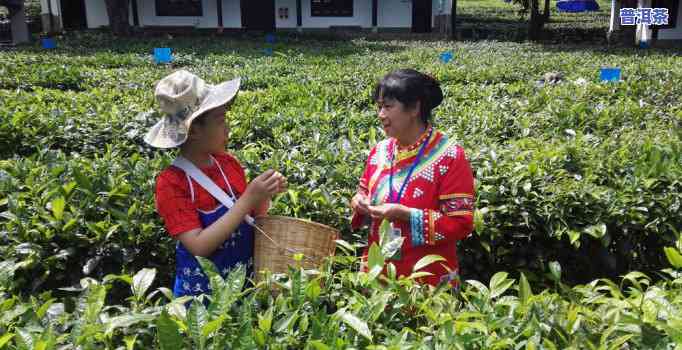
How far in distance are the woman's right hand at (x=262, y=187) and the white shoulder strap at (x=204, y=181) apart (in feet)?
0.34

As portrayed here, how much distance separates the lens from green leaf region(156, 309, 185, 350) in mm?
1326

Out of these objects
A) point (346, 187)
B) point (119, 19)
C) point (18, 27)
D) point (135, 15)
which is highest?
point (135, 15)

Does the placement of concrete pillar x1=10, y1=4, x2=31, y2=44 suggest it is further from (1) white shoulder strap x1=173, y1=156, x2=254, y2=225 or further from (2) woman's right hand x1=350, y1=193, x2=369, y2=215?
(2) woman's right hand x1=350, y1=193, x2=369, y2=215

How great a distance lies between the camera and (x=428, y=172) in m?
2.16

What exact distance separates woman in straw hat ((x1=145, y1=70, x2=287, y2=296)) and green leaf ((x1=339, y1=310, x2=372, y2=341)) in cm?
62

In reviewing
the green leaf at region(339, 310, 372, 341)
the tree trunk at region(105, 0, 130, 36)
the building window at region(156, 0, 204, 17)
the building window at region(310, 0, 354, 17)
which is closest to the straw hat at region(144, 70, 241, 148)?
the green leaf at region(339, 310, 372, 341)

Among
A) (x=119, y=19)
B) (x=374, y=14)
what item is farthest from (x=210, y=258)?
(x=374, y=14)

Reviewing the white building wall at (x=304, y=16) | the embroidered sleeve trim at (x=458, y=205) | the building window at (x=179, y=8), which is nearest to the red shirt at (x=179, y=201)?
the embroidered sleeve trim at (x=458, y=205)

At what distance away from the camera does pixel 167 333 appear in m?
1.33

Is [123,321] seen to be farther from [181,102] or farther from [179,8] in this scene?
[179,8]

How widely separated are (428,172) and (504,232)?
49.6 inches

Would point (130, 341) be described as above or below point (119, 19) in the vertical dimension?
below

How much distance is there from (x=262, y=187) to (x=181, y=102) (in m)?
0.40

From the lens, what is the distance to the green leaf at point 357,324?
4.66ft
